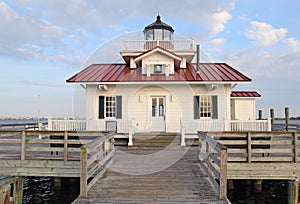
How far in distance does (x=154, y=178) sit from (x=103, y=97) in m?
8.02

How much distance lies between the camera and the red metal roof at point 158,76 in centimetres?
1365

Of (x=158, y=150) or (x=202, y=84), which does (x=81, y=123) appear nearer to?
(x=158, y=150)

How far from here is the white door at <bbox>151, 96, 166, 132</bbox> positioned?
14.1 metres

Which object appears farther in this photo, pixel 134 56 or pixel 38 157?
pixel 134 56

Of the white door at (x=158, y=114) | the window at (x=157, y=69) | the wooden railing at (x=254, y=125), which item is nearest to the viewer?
the wooden railing at (x=254, y=125)

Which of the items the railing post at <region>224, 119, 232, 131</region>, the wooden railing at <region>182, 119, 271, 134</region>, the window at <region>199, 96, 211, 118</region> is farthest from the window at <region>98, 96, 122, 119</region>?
the railing post at <region>224, 119, 232, 131</region>

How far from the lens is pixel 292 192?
7555 mm

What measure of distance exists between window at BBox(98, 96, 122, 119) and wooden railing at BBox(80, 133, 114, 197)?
5.40 m

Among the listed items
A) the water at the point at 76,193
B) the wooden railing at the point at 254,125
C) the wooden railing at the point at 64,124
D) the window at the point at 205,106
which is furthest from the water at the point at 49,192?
the wooden railing at the point at 254,125

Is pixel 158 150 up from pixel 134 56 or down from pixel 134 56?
down

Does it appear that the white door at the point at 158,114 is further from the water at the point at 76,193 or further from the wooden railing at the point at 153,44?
the water at the point at 76,193

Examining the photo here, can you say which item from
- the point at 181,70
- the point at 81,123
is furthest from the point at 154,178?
the point at 181,70

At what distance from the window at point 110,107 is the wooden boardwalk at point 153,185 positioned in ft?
17.7

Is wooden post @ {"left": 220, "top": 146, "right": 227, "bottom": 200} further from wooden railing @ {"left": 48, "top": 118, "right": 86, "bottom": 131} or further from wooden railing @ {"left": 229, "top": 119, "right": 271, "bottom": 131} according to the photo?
wooden railing @ {"left": 48, "top": 118, "right": 86, "bottom": 131}
